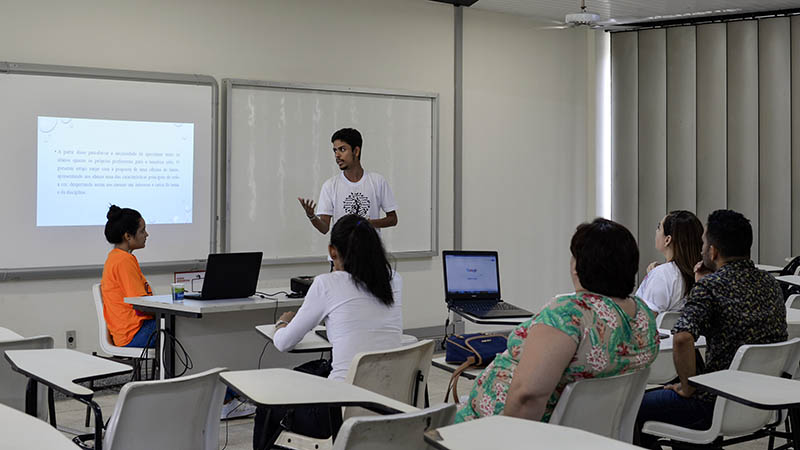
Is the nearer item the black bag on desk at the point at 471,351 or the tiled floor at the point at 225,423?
the black bag on desk at the point at 471,351

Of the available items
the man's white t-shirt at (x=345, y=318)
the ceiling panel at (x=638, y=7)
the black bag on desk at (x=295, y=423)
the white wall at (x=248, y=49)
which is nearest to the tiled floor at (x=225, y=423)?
the white wall at (x=248, y=49)

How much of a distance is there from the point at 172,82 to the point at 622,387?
14.6 feet

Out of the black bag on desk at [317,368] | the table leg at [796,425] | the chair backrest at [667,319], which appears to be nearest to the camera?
the table leg at [796,425]

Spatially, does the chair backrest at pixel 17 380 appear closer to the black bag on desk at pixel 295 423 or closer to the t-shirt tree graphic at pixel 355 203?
the black bag on desk at pixel 295 423

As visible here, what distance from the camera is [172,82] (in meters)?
5.91

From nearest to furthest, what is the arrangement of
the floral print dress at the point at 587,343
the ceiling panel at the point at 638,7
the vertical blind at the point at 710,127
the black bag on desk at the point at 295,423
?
1. the floral print dress at the point at 587,343
2. the black bag on desk at the point at 295,423
3. the ceiling panel at the point at 638,7
4. the vertical blind at the point at 710,127

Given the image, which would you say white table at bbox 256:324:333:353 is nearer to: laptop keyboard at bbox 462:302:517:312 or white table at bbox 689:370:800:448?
laptop keyboard at bbox 462:302:517:312

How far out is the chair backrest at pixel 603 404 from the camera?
226 centimetres

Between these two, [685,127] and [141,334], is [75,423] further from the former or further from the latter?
[685,127]

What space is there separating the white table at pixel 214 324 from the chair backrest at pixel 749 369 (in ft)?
8.08

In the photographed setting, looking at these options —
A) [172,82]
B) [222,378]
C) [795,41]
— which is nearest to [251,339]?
[172,82]

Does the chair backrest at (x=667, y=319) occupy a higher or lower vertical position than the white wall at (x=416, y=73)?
lower

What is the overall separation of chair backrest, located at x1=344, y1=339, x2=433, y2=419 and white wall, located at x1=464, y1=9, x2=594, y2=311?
456 centimetres

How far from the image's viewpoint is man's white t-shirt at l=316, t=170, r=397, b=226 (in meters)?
5.37
